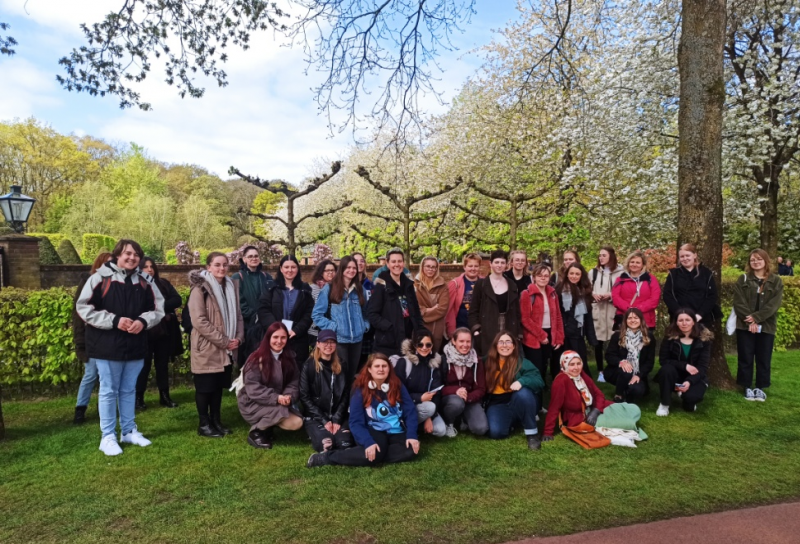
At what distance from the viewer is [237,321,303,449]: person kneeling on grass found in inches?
182

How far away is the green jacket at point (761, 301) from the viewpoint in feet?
19.6

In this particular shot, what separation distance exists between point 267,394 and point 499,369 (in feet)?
7.02

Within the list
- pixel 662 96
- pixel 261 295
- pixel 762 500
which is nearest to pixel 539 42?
pixel 662 96

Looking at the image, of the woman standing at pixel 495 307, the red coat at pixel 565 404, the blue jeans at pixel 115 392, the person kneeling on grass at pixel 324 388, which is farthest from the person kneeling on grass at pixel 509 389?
the blue jeans at pixel 115 392

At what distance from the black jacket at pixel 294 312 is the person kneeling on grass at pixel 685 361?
377 cm

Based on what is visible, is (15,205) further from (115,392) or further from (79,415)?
(115,392)

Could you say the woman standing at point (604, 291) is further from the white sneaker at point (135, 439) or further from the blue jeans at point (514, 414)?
the white sneaker at point (135, 439)

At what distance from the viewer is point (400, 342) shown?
5234 millimetres

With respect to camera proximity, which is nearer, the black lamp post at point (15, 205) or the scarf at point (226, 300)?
the scarf at point (226, 300)

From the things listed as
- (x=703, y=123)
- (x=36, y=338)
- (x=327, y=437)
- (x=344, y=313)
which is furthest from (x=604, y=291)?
(x=36, y=338)

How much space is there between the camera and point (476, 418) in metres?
4.84

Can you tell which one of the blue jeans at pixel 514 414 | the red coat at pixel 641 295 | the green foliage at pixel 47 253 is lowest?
the blue jeans at pixel 514 414

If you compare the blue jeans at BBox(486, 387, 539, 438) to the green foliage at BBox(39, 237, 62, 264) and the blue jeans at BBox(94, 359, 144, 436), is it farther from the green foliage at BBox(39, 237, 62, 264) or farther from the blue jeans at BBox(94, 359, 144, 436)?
the green foliage at BBox(39, 237, 62, 264)

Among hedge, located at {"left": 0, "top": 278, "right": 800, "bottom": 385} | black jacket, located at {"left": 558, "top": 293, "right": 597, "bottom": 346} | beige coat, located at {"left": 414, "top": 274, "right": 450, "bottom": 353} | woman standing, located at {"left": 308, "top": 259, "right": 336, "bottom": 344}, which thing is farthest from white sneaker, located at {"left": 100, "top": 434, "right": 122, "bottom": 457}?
black jacket, located at {"left": 558, "top": 293, "right": 597, "bottom": 346}
